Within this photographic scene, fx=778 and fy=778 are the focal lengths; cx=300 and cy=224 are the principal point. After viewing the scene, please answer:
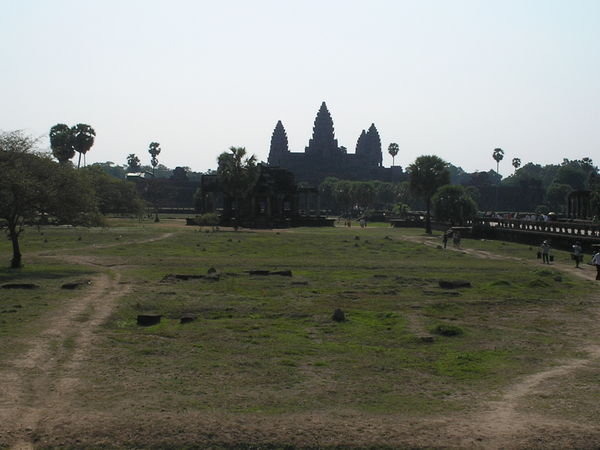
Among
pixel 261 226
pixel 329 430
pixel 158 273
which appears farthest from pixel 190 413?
pixel 261 226

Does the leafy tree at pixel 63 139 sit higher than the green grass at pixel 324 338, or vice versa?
the leafy tree at pixel 63 139

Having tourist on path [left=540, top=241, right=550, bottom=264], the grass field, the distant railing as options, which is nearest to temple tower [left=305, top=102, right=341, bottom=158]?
Answer: the distant railing

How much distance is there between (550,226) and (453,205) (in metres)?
17.8

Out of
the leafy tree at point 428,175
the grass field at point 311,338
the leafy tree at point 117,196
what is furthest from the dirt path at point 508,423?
the leafy tree at point 117,196

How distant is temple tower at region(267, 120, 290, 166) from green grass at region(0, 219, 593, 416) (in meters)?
153

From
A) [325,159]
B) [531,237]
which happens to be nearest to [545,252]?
[531,237]

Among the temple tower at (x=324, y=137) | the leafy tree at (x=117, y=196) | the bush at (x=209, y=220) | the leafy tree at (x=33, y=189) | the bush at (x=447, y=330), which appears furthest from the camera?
the temple tower at (x=324, y=137)

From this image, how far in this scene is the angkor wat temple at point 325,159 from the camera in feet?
601

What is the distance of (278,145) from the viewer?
190 m

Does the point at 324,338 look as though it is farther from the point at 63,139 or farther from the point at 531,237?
the point at 63,139

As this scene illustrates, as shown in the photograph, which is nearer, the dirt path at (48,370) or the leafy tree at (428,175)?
the dirt path at (48,370)

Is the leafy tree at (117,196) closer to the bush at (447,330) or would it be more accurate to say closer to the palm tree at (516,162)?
the bush at (447,330)

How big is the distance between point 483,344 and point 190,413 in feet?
27.0

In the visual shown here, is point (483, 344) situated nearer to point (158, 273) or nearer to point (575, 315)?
point (575, 315)
